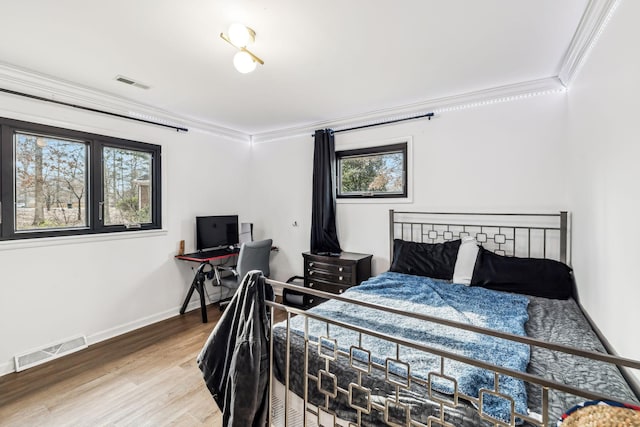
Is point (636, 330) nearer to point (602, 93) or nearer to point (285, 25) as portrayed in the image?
point (602, 93)

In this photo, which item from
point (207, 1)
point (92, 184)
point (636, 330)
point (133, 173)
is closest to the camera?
point (636, 330)

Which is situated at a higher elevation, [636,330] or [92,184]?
[92,184]

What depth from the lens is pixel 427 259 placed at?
2.98 metres

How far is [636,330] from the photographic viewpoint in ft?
4.25

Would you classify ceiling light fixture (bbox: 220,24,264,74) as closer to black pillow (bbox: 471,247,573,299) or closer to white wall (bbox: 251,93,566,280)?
white wall (bbox: 251,93,566,280)

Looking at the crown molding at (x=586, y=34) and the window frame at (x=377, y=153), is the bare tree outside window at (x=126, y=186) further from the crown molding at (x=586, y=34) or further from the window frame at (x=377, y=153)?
the crown molding at (x=586, y=34)

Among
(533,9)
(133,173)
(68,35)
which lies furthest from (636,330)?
(133,173)

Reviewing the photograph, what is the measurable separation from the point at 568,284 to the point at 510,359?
140 cm

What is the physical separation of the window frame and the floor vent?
10.4 feet

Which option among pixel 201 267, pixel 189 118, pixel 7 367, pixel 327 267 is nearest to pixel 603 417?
pixel 327 267

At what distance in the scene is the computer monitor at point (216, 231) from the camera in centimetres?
390

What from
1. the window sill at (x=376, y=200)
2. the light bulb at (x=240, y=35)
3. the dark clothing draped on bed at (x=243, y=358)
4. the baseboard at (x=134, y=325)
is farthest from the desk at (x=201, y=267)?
the light bulb at (x=240, y=35)

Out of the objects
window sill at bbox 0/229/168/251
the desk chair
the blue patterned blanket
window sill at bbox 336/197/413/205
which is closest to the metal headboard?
window sill at bbox 336/197/413/205

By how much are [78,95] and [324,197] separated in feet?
8.94
